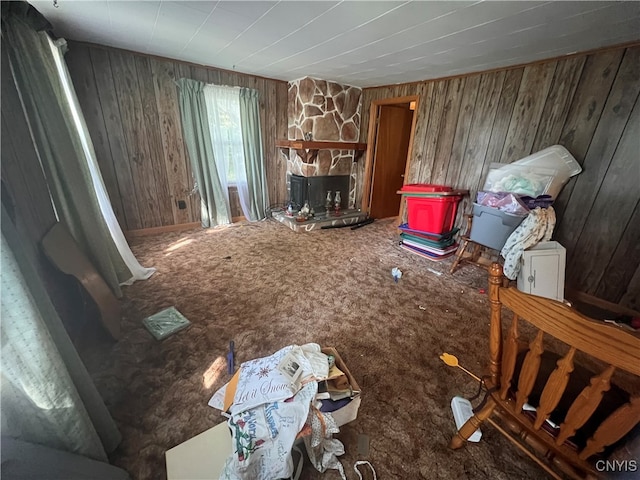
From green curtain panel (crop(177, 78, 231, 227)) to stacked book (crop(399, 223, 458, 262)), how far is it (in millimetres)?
2657

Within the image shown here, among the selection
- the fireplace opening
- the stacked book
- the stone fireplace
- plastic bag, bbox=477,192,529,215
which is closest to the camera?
plastic bag, bbox=477,192,529,215

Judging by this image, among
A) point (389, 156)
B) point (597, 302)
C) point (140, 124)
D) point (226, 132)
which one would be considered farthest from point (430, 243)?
point (140, 124)

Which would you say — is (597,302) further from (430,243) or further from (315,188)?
(315,188)

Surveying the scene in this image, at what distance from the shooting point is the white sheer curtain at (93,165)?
2088 mm

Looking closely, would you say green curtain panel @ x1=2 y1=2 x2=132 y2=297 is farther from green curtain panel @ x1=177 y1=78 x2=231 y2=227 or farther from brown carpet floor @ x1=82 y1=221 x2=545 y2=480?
green curtain panel @ x1=177 y1=78 x2=231 y2=227

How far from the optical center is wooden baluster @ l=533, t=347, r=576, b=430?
0.70 m

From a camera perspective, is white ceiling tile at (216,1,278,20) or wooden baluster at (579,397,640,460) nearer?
wooden baluster at (579,397,640,460)

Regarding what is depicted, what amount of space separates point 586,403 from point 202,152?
396 centimetres

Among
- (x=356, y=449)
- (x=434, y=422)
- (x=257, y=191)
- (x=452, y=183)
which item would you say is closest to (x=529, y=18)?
(x=452, y=183)

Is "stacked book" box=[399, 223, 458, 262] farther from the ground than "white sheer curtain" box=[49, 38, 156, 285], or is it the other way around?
"white sheer curtain" box=[49, 38, 156, 285]

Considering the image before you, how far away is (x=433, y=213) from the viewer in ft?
9.77

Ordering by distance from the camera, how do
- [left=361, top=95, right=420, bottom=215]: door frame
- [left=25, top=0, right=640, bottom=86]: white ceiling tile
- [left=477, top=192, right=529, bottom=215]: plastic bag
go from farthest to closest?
[left=361, top=95, right=420, bottom=215]: door frame, [left=477, top=192, right=529, bottom=215]: plastic bag, [left=25, top=0, right=640, bottom=86]: white ceiling tile

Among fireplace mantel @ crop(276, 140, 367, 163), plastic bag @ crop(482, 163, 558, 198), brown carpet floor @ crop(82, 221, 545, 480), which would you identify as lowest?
brown carpet floor @ crop(82, 221, 545, 480)

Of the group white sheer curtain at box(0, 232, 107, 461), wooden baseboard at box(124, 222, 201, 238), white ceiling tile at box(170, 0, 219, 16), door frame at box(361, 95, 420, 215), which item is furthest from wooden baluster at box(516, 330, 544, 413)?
wooden baseboard at box(124, 222, 201, 238)
